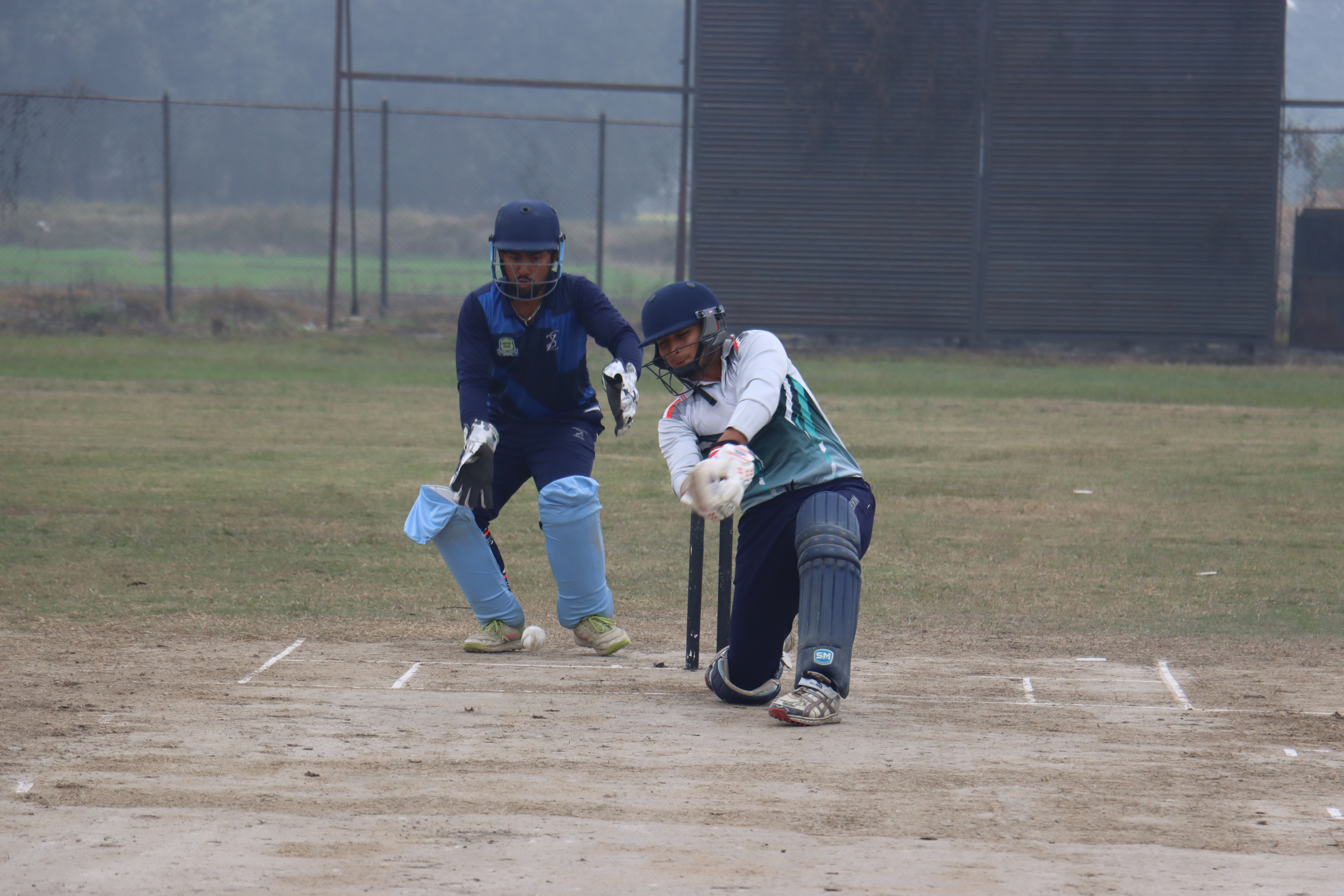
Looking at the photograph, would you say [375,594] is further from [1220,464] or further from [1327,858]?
[1220,464]

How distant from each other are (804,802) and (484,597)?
8.16ft

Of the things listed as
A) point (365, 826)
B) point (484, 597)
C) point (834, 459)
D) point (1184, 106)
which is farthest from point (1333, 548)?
point (1184, 106)

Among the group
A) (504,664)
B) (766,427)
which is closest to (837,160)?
(504,664)

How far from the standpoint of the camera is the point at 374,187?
4925cm

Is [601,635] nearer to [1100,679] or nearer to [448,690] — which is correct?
[448,690]

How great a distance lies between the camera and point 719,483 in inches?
190

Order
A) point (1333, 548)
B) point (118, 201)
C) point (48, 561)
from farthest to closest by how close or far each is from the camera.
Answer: point (118, 201)
point (1333, 548)
point (48, 561)

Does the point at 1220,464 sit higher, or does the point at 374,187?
the point at 374,187

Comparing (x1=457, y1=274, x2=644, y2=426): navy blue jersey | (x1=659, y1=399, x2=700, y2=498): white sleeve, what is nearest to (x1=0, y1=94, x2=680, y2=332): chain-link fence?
(x1=457, y1=274, x2=644, y2=426): navy blue jersey

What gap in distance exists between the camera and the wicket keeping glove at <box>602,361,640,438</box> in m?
6.00

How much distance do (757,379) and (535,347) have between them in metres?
1.49

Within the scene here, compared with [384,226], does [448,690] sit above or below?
below

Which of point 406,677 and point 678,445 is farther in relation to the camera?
point 406,677

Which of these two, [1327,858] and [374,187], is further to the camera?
[374,187]
